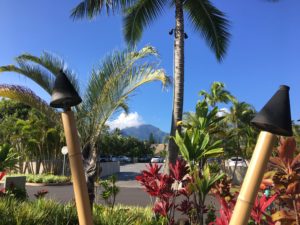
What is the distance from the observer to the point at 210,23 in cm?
1173

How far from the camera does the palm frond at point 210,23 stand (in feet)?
37.8

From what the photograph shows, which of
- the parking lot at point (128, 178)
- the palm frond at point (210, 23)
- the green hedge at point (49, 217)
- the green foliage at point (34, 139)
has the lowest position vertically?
the parking lot at point (128, 178)

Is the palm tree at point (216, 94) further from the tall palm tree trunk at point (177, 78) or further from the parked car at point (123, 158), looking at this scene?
the parked car at point (123, 158)

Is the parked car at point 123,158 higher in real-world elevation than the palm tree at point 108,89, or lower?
lower

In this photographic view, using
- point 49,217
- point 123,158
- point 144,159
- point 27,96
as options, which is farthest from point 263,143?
Answer: point 144,159

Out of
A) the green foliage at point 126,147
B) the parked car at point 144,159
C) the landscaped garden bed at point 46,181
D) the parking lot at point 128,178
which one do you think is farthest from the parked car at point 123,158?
the landscaped garden bed at point 46,181

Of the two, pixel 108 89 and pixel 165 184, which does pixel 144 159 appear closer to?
pixel 108 89

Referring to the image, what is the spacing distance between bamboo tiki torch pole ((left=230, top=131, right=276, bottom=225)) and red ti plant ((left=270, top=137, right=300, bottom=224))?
1.49m

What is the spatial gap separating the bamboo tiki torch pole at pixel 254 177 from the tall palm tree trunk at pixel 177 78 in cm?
719

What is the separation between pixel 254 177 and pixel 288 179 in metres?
1.76

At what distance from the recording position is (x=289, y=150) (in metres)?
2.72

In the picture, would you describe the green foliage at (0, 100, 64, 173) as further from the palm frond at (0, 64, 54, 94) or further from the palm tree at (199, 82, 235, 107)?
the palm frond at (0, 64, 54, 94)

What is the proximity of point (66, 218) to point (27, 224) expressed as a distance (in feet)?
2.96

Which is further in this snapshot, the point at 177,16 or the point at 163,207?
the point at 177,16
